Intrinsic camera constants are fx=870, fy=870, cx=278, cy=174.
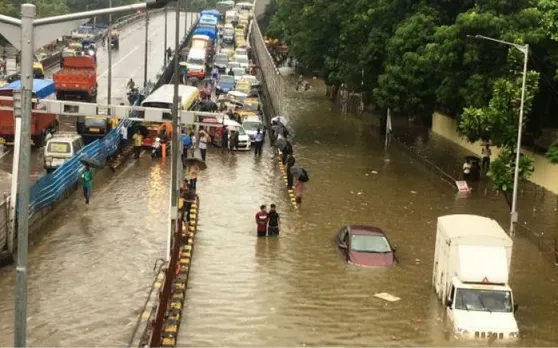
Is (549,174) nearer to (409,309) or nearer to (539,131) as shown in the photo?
(539,131)

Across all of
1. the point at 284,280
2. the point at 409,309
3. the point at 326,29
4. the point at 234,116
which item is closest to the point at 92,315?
the point at 284,280

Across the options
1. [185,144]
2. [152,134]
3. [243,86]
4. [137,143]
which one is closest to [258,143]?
[185,144]

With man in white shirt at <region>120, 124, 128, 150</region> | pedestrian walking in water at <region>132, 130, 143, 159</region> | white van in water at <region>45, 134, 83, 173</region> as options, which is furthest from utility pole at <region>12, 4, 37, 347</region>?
man in white shirt at <region>120, 124, 128, 150</region>

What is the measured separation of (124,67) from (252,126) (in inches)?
1217

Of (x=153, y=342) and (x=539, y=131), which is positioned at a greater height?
(x=539, y=131)

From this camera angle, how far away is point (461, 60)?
36.0m

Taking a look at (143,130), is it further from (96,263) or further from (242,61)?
(242,61)

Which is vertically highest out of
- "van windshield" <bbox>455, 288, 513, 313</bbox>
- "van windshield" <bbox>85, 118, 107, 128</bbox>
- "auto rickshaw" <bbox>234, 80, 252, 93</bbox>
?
"auto rickshaw" <bbox>234, 80, 252, 93</bbox>

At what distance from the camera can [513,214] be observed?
25906mm

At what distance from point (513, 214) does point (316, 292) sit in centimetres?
880

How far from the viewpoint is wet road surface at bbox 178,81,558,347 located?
17.3 metres

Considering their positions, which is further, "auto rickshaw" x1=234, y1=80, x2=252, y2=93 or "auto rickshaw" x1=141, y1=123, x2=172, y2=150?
"auto rickshaw" x1=234, y1=80, x2=252, y2=93

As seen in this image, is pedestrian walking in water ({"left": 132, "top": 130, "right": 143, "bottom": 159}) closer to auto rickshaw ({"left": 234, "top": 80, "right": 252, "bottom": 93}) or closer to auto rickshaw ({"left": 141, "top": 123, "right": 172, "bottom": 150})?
auto rickshaw ({"left": 141, "top": 123, "right": 172, "bottom": 150})

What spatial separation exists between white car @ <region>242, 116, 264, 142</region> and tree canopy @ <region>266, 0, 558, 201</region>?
19.3 ft
